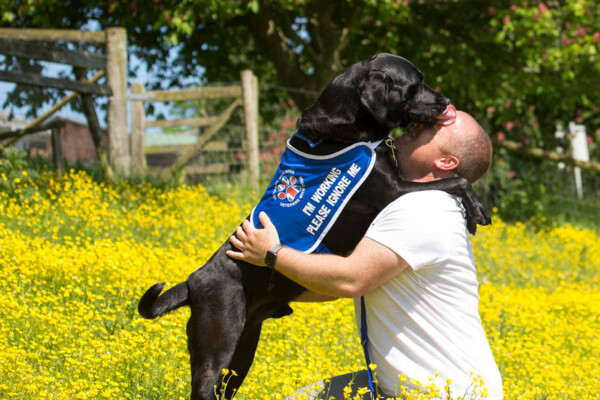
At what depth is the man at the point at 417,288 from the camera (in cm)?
248

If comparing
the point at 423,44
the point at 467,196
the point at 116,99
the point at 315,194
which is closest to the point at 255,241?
the point at 315,194

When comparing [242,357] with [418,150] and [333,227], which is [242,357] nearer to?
[333,227]

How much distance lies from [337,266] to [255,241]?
385 millimetres

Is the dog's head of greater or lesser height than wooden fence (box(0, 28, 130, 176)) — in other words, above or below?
above

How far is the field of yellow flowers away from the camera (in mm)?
3217

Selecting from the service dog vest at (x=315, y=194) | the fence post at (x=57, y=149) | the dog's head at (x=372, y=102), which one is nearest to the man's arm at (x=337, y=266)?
the service dog vest at (x=315, y=194)

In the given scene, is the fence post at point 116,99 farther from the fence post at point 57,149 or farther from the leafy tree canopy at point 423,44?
the leafy tree canopy at point 423,44

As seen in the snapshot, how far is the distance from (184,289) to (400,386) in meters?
0.96

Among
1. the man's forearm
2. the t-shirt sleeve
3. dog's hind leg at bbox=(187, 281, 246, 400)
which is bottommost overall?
dog's hind leg at bbox=(187, 281, 246, 400)

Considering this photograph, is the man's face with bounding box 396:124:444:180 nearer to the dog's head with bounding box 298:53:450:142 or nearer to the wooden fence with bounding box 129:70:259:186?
the dog's head with bounding box 298:53:450:142

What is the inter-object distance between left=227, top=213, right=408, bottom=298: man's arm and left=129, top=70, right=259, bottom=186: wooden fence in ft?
19.5

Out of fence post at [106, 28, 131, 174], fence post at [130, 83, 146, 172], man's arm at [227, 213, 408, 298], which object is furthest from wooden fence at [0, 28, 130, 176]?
man's arm at [227, 213, 408, 298]

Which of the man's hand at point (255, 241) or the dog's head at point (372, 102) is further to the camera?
the dog's head at point (372, 102)

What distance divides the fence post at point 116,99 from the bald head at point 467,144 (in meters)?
→ 5.42
